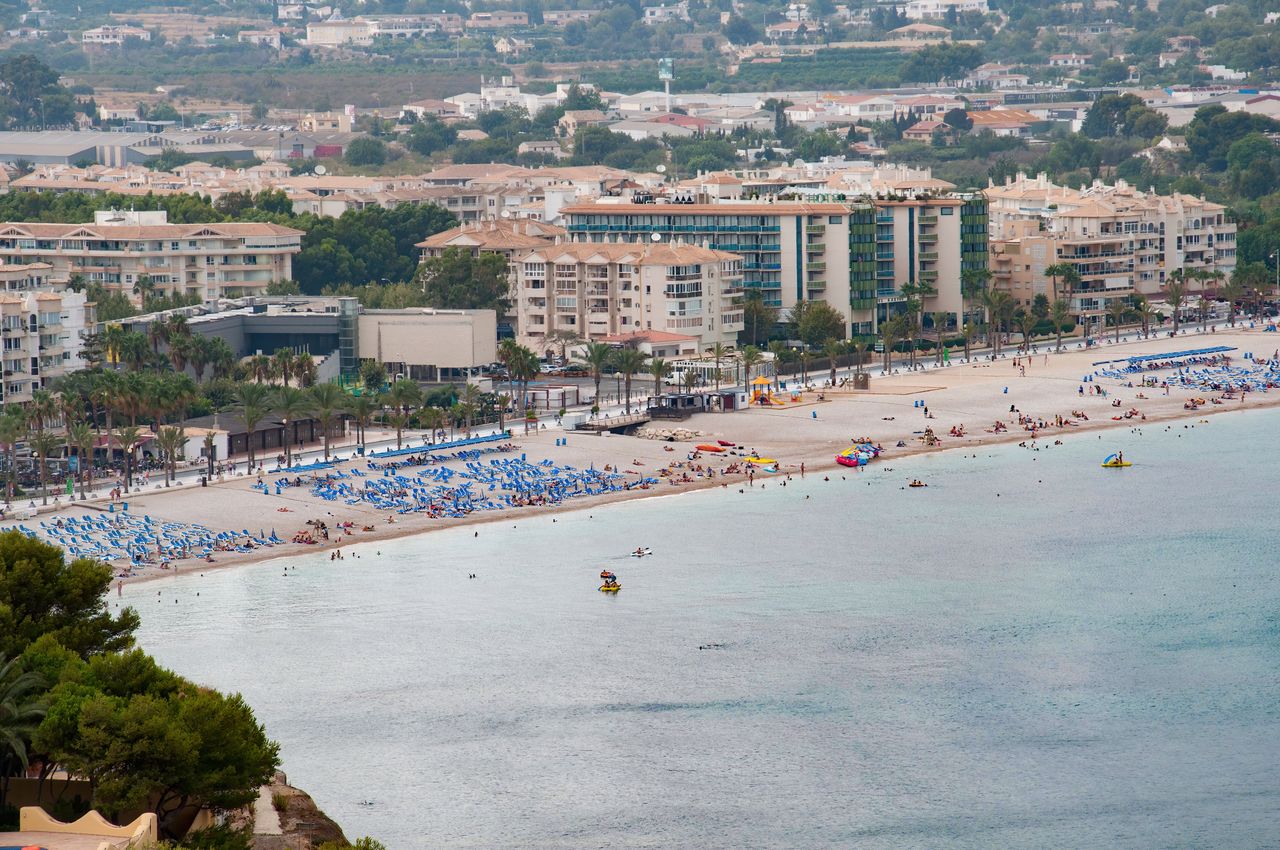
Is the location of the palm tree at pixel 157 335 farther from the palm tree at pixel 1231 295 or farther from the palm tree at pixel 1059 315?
the palm tree at pixel 1231 295

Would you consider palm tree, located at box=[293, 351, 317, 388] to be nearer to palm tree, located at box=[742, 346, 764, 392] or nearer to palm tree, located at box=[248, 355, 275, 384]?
palm tree, located at box=[248, 355, 275, 384]

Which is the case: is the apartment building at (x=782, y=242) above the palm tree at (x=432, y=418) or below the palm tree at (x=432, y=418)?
above

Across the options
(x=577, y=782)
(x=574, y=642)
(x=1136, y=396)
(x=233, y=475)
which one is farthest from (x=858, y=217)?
(x=577, y=782)

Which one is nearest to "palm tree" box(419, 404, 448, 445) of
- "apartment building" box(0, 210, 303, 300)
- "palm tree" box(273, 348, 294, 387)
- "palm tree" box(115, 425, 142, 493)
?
"palm tree" box(273, 348, 294, 387)

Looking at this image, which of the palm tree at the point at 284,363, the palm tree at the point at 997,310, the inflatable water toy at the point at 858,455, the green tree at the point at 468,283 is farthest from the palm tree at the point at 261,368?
the palm tree at the point at 997,310

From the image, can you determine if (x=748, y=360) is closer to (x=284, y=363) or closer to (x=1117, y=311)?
(x=284, y=363)

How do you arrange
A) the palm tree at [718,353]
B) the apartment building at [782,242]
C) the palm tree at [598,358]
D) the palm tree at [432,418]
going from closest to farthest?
1. the palm tree at [432,418]
2. the palm tree at [598,358]
3. the palm tree at [718,353]
4. the apartment building at [782,242]

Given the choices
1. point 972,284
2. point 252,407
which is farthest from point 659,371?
point 972,284
